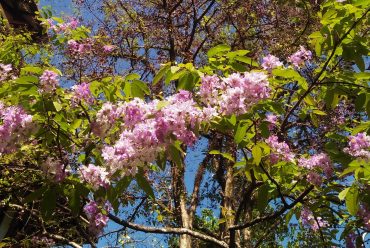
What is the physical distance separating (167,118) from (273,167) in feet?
3.99

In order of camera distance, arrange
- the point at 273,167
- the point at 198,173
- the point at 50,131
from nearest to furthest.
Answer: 1. the point at 50,131
2. the point at 273,167
3. the point at 198,173

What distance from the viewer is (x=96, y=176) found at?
9.31 ft

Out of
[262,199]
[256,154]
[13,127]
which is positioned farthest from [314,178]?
[13,127]

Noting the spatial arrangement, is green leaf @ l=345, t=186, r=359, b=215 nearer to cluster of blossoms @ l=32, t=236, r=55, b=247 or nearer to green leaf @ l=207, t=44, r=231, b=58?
green leaf @ l=207, t=44, r=231, b=58

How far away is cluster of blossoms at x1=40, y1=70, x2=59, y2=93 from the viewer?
2.78 m

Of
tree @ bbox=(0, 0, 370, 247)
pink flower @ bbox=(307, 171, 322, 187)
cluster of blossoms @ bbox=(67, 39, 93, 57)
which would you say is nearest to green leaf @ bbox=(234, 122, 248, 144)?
tree @ bbox=(0, 0, 370, 247)

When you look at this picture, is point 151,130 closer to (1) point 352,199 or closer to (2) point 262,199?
(2) point 262,199

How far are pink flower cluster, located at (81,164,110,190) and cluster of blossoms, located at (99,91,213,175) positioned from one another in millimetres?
196

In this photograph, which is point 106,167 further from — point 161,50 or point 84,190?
point 161,50

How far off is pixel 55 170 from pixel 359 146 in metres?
2.14

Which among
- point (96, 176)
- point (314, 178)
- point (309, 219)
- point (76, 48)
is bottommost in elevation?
point (96, 176)

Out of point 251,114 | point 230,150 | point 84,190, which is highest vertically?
point 230,150

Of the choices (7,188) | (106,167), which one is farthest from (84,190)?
(7,188)

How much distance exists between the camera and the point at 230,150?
5637 millimetres
